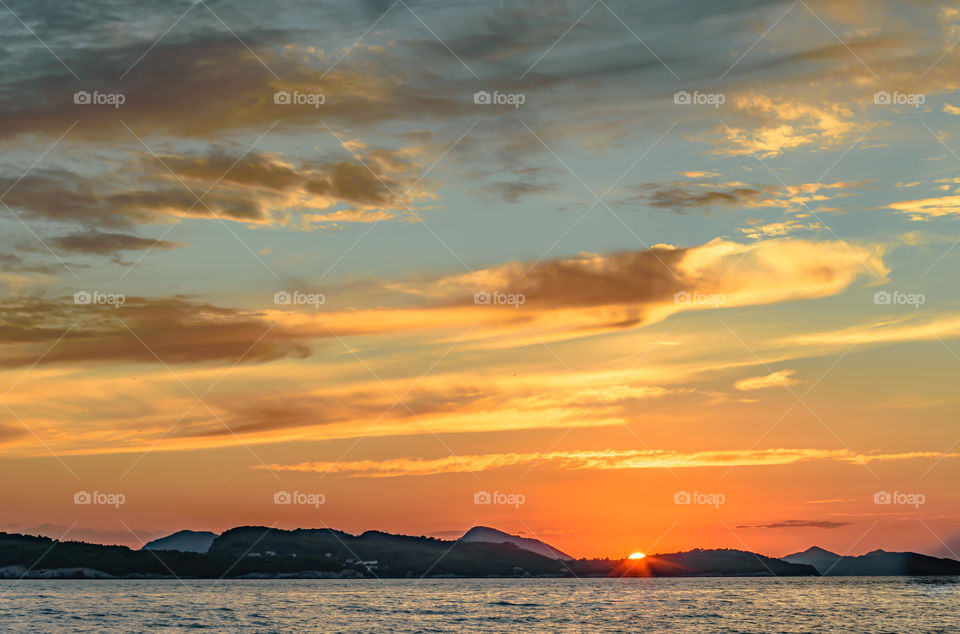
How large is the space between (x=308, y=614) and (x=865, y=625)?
76089 mm

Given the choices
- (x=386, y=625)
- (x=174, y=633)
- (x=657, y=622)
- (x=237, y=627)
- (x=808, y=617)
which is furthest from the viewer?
(x=808, y=617)

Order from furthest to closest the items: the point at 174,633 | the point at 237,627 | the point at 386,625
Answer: the point at 386,625 → the point at 237,627 → the point at 174,633

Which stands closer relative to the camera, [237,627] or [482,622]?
[237,627]

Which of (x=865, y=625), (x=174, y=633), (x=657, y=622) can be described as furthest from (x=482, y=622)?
(x=865, y=625)

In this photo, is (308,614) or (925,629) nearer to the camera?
(925,629)

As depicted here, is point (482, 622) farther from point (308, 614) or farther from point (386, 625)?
point (308, 614)

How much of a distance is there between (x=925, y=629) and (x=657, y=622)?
30934 mm

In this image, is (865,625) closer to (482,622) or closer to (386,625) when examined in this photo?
(482,622)

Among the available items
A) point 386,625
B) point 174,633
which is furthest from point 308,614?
point 174,633

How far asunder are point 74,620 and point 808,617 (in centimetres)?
9892

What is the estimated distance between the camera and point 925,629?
96125 mm

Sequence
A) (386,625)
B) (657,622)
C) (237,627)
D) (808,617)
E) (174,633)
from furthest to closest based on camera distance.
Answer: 1. (808,617)
2. (657,622)
3. (386,625)
4. (237,627)
5. (174,633)

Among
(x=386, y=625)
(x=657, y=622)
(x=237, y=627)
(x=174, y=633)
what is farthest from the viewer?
(x=657, y=622)

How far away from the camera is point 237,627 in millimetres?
95000
